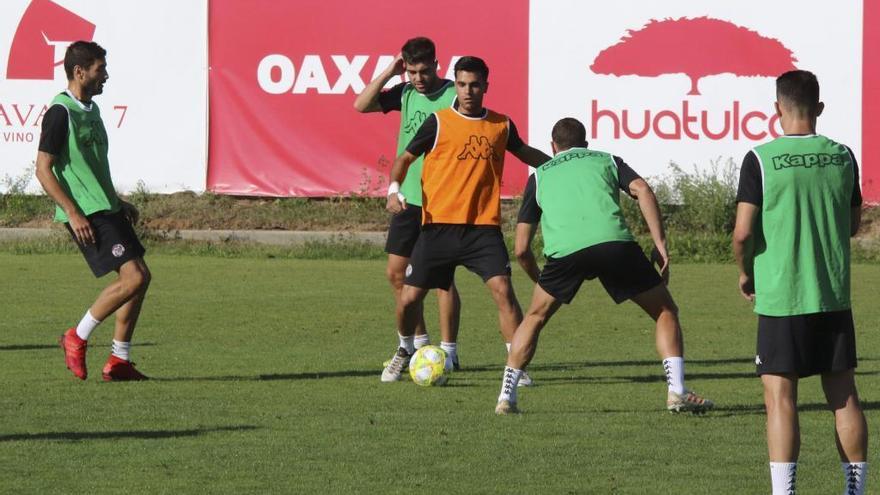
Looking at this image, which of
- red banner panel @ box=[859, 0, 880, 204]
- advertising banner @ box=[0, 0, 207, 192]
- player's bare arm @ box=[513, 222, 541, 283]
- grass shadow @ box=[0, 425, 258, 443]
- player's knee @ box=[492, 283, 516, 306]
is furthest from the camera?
advertising banner @ box=[0, 0, 207, 192]

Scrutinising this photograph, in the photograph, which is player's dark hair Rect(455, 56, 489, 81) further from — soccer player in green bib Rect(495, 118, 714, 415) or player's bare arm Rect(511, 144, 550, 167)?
soccer player in green bib Rect(495, 118, 714, 415)

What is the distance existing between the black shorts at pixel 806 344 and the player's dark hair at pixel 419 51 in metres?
4.83

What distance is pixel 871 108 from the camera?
2228cm

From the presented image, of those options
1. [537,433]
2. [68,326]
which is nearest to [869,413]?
[537,433]

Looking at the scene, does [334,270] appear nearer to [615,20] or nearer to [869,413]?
[615,20]

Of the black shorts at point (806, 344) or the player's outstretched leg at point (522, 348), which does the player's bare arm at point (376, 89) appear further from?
the black shorts at point (806, 344)

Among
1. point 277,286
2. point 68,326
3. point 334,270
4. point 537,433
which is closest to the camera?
point 537,433

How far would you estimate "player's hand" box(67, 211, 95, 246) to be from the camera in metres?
10.9

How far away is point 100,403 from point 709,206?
1379 centimetres

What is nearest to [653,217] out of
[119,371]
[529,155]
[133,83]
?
[529,155]

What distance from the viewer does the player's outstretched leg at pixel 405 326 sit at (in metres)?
11.3

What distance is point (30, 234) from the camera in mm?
23500

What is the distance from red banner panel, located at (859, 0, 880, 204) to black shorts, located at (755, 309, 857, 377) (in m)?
15.8

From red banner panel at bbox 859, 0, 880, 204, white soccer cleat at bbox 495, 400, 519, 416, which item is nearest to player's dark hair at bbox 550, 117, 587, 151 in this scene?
white soccer cleat at bbox 495, 400, 519, 416
